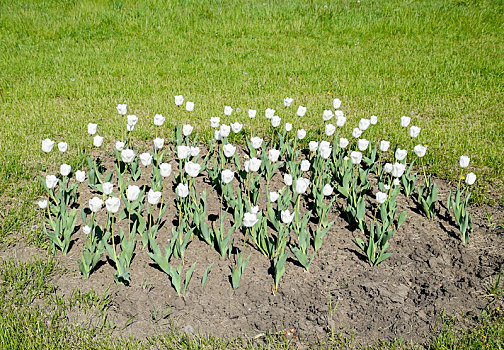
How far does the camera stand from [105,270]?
9.83 ft

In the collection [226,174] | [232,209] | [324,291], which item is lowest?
[324,291]

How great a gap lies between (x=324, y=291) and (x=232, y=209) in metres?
1.06

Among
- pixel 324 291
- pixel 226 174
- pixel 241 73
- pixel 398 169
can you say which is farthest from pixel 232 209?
pixel 241 73

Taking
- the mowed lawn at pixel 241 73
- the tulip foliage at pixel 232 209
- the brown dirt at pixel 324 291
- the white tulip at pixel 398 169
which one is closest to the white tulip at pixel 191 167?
the tulip foliage at pixel 232 209

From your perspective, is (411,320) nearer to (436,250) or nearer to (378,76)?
(436,250)

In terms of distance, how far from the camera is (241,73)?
22.8 ft

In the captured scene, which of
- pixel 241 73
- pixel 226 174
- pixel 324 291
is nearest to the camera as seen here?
pixel 324 291

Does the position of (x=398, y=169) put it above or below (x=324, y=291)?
above

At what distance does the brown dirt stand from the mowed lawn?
36cm

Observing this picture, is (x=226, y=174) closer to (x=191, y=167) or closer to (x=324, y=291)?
(x=191, y=167)

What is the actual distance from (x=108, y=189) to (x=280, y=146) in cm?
Answer: 183

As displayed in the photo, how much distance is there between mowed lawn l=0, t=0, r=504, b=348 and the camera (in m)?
4.63

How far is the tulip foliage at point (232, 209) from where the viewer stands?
291 cm

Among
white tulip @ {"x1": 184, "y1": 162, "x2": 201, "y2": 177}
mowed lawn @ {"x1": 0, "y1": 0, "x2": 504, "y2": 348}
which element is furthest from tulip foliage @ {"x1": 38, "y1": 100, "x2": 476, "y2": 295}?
mowed lawn @ {"x1": 0, "y1": 0, "x2": 504, "y2": 348}
